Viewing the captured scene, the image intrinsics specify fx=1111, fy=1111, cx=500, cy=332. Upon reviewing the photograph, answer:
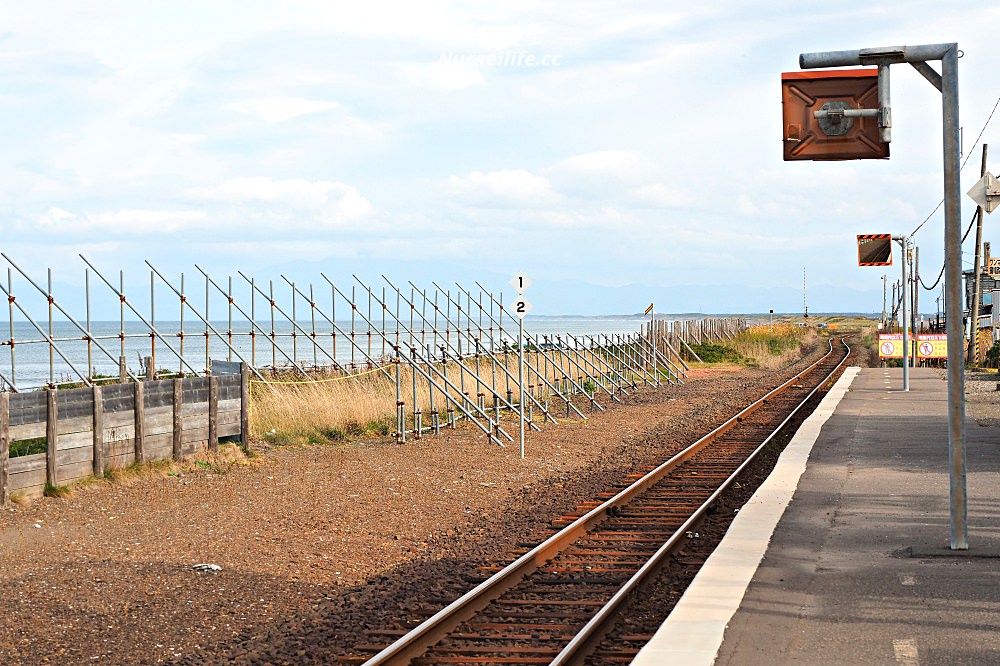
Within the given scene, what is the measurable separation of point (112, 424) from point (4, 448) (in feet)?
7.30

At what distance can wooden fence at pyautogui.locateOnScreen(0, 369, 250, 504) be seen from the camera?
1316 centimetres

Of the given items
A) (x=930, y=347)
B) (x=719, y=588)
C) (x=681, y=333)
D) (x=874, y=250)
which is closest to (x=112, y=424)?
(x=719, y=588)

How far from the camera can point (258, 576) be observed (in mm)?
9805

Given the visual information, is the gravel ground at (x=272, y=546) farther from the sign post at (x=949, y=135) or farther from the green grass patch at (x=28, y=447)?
the sign post at (x=949, y=135)

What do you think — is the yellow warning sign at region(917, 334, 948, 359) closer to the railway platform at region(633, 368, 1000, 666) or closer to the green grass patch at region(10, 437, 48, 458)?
the railway platform at region(633, 368, 1000, 666)

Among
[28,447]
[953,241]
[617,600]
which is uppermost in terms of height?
[953,241]

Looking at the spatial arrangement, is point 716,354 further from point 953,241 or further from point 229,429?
point 953,241

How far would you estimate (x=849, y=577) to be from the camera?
8750 millimetres

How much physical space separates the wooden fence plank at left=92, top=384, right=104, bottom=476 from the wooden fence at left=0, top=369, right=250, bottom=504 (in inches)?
0.5

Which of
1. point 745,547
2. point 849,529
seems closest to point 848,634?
point 745,547

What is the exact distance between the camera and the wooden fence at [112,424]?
1316 cm

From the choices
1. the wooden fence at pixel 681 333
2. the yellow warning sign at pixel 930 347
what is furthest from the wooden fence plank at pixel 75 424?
the yellow warning sign at pixel 930 347

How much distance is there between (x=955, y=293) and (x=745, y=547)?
2847 millimetres

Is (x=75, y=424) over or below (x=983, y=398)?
over
